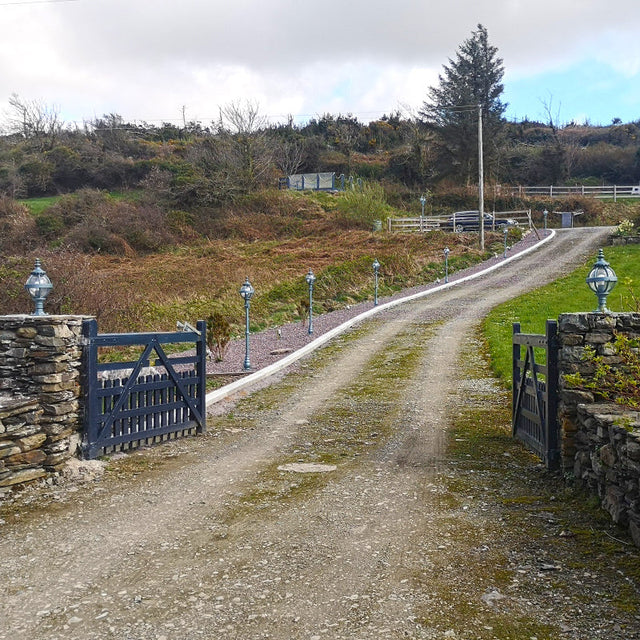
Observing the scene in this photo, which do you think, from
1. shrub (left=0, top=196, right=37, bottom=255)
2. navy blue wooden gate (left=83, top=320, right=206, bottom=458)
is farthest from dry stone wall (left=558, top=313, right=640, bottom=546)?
shrub (left=0, top=196, right=37, bottom=255)

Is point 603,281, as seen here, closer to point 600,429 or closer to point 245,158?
point 600,429

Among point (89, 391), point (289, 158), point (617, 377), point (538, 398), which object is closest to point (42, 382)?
point (89, 391)

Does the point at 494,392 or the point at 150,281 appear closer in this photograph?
the point at 494,392

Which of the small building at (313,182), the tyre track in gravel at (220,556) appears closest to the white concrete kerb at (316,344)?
the tyre track in gravel at (220,556)

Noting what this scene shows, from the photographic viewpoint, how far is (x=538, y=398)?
273 inches

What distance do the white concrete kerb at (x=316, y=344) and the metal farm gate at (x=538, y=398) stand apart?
505 cm

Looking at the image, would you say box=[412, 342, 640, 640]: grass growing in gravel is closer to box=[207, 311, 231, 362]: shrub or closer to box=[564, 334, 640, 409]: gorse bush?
box=[564, 334, 640, 409]: gorse bush

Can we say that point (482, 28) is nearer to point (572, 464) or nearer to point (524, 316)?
point (524, 316)

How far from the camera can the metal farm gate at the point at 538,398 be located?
655cm

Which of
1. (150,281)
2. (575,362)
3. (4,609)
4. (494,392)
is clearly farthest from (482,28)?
(4,609)

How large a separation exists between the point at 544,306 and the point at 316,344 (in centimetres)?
716

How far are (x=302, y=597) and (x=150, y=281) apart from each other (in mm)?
20501

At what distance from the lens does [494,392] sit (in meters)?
11.0

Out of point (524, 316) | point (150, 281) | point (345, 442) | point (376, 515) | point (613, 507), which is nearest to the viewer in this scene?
point (613, 507)
